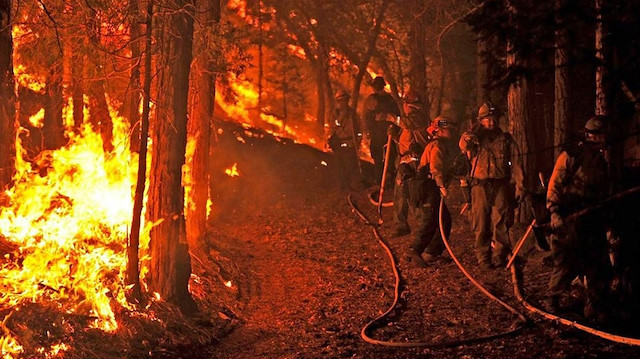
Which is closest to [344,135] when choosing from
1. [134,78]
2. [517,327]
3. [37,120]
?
[134,78]

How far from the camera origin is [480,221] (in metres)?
11.3

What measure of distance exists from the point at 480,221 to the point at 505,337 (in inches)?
123

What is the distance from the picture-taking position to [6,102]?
10.4 metres

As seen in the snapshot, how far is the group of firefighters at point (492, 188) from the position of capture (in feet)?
27.5

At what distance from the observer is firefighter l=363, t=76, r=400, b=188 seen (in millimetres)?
16109

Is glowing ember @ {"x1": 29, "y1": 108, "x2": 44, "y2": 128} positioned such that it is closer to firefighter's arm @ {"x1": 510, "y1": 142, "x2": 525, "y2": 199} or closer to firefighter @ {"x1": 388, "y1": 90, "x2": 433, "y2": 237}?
firefighter @ {"x1": 388, "y1": 90, "x2": 433, "y2": 237}

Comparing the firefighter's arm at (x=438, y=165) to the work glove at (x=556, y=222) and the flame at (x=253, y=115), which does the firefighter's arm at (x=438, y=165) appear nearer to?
the work glove at (x=556, y=222)

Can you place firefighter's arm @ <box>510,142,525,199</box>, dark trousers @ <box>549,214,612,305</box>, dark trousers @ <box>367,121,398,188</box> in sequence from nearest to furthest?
dark trousers @ <box>549,214,612,305</box>, firefighter's arm @ <box>510,142,525,199</box>, dark trousers @ <box>367,121,398,188</box>

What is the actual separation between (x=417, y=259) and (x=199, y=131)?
4.05m

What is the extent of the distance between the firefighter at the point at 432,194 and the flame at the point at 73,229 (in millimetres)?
4346

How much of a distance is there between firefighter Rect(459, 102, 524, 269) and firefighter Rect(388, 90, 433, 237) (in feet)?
4.68

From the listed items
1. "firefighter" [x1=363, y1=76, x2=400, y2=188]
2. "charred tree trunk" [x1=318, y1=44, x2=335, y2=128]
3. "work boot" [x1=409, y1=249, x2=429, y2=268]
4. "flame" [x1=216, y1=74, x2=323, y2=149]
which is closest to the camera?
"work boot" [x1=409, y1=249, x2=429, y2=268]

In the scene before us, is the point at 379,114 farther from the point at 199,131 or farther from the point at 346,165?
the point at 199,131

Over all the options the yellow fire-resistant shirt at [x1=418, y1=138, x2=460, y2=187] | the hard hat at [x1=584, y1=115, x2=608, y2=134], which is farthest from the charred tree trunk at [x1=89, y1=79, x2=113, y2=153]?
A: the hard hat at [x1=584, y1=115, x2=608, y2=134]
